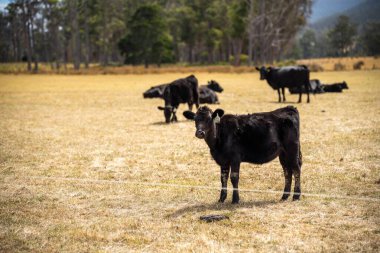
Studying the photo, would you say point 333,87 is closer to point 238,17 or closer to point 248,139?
point 248,139

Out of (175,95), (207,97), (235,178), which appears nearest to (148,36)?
(207,97)

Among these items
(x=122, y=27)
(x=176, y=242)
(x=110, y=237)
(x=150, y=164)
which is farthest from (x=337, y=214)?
(x=122, y=27)

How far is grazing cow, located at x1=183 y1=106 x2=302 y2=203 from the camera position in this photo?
7.66 m

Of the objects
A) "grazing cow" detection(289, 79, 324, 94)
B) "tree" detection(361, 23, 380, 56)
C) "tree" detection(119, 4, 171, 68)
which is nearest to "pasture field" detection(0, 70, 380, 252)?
"grazing cow" detection(289, 79, 324, 94)

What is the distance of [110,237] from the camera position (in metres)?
6.35

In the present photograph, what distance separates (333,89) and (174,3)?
92.6 metres

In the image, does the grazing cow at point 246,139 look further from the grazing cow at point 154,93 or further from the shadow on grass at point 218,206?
the grazing cow at point 154,93

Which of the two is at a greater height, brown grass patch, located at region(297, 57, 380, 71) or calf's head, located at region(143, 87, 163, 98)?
brown grass patch, located at region(297, 57, 380, 71)

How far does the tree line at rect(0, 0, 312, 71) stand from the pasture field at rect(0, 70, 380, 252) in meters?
55.3

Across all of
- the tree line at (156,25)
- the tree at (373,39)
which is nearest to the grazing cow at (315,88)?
the tree line at (156,25)

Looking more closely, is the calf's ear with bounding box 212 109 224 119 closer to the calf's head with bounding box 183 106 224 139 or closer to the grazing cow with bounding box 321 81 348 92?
the calf's head with bounding box 183 106 224 139

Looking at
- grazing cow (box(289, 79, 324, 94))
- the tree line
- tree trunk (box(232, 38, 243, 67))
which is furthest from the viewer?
tree trunk (box(232, 38, 243, 67))

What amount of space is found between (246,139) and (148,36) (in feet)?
239

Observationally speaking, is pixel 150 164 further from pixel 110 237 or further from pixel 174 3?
pixel 174 3
